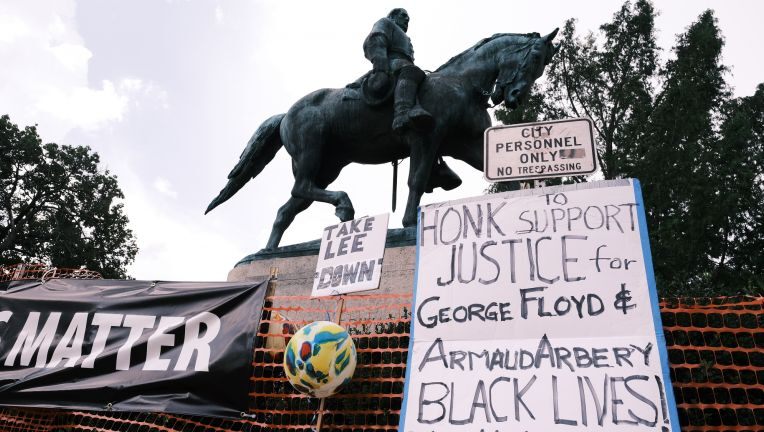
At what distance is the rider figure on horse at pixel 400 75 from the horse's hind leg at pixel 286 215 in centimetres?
192

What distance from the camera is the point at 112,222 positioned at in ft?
107

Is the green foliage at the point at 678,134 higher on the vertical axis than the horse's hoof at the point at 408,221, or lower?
higher

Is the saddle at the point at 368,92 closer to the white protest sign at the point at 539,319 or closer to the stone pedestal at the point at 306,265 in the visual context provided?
the stone pedestal at the point at 306,265

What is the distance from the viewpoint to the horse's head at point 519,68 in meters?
7.29

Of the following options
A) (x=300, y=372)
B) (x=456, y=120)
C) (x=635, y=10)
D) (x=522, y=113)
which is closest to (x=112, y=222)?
(x=522, y=113)

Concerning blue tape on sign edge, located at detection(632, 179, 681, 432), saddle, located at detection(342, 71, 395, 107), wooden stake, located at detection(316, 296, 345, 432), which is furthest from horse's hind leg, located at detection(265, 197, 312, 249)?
blue tape on sign edge, located at detection(632, 179, 681, 432)

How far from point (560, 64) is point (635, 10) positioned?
348cm

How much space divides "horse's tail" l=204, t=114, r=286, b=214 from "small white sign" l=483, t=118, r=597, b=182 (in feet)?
18.3

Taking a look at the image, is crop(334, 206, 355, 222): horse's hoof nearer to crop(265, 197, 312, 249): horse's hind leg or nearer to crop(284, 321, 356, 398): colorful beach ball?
crop(265, 197, 312, 249): horse's hind leg

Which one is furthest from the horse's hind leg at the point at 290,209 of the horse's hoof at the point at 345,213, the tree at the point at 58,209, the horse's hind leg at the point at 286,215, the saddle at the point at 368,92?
the tree at the point at 58,209

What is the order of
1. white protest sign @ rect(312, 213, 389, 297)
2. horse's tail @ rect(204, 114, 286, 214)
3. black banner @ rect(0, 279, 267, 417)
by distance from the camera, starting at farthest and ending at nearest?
horse's tail @ rect(204, 114, 286, 214) < black banner @ rect(0, 279, 267, 417) < white protest sign @ rect(312, 213, 389, 297)

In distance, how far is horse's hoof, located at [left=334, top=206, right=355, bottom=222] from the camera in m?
7.61

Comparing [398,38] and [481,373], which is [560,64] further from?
[481,373]

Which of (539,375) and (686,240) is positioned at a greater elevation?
(686,240)
